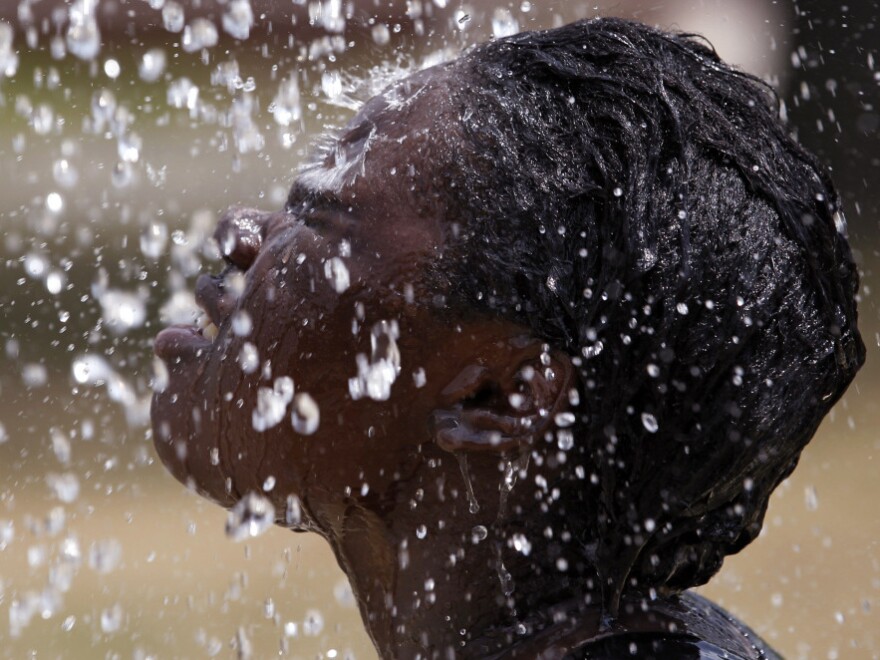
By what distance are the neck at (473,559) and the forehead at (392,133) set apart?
0.45 m

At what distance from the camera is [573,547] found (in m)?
1.88

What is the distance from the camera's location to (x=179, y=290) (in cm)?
578

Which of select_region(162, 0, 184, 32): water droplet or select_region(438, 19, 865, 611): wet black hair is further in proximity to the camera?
select_region(162, 0, 184, 32): water droplet

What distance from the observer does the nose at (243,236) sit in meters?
2.01

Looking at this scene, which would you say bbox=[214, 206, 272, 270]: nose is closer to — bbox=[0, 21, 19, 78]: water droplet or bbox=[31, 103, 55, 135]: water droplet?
bbox=[0, 21, 19, 78]: water droplet

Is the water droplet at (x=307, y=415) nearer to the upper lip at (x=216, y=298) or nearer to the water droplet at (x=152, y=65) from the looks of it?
the upper lip at (x=216, y=298)

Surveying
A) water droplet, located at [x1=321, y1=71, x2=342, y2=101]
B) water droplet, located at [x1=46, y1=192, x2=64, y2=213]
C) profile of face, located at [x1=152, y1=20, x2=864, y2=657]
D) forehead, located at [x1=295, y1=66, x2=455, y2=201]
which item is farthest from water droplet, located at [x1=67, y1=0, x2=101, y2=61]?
profile of face, located at [x1=152, y1=20, x2=864, y2=657]

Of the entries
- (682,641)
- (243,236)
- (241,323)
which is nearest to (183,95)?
(243,236)

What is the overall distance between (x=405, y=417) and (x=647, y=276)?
16.1 inches

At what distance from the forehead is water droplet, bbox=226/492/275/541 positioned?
0.49 meters

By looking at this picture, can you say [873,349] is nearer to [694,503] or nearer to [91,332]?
[694,503]

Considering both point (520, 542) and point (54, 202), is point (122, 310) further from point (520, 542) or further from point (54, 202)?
point (520, 542)

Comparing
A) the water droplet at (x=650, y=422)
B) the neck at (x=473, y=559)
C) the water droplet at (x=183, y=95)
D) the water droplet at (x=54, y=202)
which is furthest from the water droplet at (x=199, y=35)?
the water droplet at (x=650, y=422)

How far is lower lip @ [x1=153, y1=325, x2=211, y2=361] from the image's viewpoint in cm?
201
